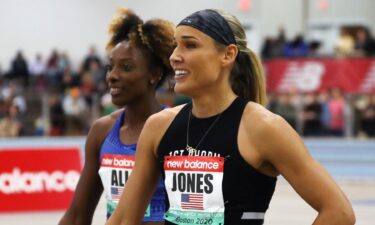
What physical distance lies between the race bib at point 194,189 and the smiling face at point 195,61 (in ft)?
0.87

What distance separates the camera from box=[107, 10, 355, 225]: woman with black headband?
3654 mm

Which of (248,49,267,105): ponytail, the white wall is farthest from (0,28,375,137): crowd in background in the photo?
(248,49,267,105): ponytail

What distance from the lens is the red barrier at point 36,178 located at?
13.7m

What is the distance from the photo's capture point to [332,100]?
23625 mm

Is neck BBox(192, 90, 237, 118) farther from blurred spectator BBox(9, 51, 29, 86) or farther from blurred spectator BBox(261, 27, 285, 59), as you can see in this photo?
blurred spectator BBox(9, 51, 29, 86)

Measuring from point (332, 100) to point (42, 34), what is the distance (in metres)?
11.6

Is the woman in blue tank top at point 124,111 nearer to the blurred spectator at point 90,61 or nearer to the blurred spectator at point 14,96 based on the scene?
the blurred spectator at point 14,96

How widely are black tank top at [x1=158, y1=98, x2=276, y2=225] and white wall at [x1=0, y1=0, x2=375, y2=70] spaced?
2722cm

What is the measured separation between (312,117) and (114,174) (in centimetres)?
1880

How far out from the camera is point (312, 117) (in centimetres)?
2372

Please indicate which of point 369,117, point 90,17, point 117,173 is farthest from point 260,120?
point 90,17

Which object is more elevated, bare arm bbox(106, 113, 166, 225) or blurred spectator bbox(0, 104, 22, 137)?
bare arm bbox(106, 113, 166, 225)

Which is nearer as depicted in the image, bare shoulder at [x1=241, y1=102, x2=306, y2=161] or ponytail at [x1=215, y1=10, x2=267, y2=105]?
bare shoulder at [x1=241, y1=102, x2=306, y2=161]

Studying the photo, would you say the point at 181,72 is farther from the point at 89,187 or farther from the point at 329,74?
the point at 329,74
